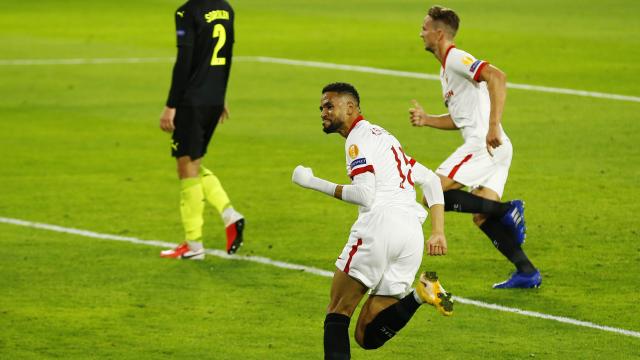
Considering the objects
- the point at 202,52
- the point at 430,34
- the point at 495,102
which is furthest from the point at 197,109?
the point at 495,102

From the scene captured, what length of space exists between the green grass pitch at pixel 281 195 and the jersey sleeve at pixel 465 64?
6.09 feet

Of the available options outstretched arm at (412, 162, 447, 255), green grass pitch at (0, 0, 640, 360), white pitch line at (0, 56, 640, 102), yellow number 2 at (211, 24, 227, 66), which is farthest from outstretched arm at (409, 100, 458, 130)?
white pitch line at (0, 56, 640, 102)

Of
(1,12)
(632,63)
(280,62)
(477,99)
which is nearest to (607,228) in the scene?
(477,99)

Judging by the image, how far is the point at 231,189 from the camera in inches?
644

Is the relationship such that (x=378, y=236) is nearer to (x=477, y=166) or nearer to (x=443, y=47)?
(x=477, y=166)

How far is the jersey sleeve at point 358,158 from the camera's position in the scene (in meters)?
8.80

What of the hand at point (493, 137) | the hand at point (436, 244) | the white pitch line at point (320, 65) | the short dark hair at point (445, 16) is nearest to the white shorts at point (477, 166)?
the hand at point (493, 137)

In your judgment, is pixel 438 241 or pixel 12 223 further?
pixel 12 223

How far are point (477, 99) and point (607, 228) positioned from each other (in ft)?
9.70

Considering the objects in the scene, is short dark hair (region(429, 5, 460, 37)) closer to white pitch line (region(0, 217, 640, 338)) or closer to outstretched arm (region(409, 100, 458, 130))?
outstretched arm (region(409, 100, 458, 130))

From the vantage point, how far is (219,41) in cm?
1329

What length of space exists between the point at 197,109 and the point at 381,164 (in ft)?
15.5

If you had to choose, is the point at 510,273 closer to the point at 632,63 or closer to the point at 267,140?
the point at 267,140

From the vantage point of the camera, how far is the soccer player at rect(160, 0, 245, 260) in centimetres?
1313
